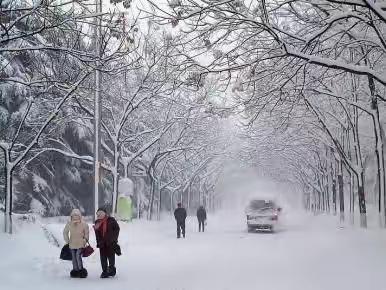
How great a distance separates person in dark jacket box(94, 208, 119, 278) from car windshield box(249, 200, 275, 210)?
71.1 ft

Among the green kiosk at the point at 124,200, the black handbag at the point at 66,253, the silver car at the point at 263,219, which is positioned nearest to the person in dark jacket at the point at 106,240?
the black handbag at the point at 66,253

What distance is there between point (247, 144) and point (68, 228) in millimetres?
47868

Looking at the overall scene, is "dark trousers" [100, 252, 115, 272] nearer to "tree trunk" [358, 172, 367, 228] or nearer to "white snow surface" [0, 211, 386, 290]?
"white snow surface" [0, 211, 386, 290]

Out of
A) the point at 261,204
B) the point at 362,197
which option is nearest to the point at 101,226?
the point at 362,197

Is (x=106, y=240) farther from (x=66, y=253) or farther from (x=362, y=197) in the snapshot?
(x=362, y=197)

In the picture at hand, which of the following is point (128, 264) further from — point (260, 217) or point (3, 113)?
point (260, 217)

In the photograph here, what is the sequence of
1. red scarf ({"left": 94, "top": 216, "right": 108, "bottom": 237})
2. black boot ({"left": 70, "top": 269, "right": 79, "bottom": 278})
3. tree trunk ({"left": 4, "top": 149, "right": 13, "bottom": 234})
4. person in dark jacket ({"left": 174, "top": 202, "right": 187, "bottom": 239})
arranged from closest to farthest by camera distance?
black boot ({"left": 70, "top": 269, "right": 79, "bottom": 278}) < red scarf ({"left": 94, "top": 216, "right": 108, "bottom": 237}) < tree trunk ({"left": 4, "top": 149, "right": 13, "bottom": 234}) < person in dark jacket ({"left": 174, "top": 202, "right": 187, "bottom": 239})

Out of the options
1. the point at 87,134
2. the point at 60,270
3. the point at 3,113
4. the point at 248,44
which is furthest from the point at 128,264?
the point at 87,134

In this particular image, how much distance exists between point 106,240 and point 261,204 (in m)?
23.4

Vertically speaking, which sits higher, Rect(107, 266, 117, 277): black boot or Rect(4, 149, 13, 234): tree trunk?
Rect(4, 149, 13, 234): tree trunk

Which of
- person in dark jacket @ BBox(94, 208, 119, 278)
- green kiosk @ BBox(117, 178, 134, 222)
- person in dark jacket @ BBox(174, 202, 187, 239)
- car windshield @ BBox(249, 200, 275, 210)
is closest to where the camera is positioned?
person in dark jacket @ BBox(94, 208, 119, 278)

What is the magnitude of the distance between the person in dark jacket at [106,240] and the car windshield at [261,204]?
2168 cm

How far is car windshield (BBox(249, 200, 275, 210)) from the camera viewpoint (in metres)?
33.7

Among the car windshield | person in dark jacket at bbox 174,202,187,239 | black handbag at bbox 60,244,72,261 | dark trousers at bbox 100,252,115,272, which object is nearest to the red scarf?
dark trousers at bbox 100,252,115,272
